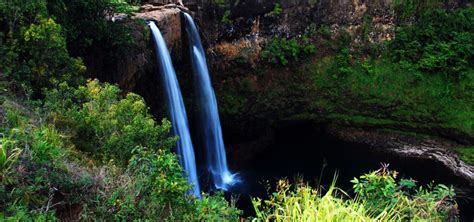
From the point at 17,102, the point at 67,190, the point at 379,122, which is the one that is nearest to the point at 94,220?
the point at 67,190

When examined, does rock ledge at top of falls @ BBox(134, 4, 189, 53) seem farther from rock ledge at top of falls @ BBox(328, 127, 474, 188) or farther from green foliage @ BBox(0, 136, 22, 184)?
rock ledge at top of falls @ BBox(328, 127, 474, 188)

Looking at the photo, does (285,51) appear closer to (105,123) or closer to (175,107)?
(175,107)

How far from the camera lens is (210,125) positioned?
1761 centimetres

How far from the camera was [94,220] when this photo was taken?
4691 mm

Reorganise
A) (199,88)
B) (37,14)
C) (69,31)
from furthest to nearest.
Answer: (199,88), (69,31), (37,14)

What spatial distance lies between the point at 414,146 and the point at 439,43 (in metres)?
4.98

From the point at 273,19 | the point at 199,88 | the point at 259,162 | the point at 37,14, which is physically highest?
the point at 37,14

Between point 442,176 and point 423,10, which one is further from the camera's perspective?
point 423,10

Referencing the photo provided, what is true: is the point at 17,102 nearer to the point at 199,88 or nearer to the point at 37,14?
the point at 37,14

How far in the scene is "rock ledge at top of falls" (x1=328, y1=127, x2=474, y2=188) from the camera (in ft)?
57.8

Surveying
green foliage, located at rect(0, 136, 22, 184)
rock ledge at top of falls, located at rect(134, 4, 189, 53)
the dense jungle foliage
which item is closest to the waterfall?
rock ledge at top of falls, located at rect(134, 4, 189, 53)

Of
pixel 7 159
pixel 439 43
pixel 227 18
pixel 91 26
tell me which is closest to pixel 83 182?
pixel 7 159

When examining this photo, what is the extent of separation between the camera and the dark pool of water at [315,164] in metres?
16.9

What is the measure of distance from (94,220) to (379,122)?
17537 mm
